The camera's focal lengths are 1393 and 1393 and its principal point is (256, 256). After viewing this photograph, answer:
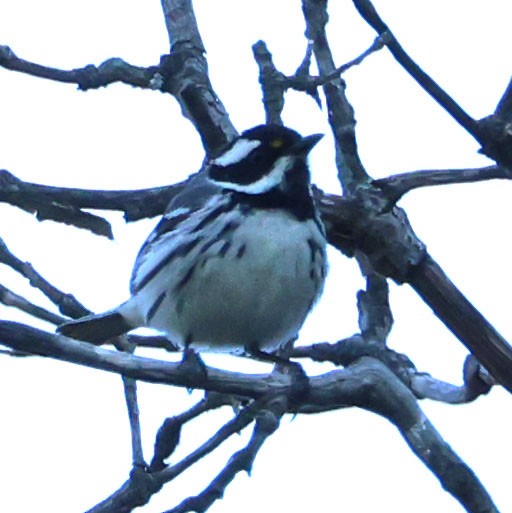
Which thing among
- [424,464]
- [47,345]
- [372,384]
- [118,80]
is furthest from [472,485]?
[118,80]

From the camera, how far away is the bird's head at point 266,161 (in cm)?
628

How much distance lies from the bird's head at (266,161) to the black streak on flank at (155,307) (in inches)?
23.2

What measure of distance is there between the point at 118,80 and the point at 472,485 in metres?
3.02

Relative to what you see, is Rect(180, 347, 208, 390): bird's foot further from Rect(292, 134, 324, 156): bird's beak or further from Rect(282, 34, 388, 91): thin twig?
Rect(292, 134, 324, 156): bird's beak

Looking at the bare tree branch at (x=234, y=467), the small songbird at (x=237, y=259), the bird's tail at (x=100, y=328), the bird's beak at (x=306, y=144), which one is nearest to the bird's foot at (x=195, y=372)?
the bare tree branch at (x=234, y=467)

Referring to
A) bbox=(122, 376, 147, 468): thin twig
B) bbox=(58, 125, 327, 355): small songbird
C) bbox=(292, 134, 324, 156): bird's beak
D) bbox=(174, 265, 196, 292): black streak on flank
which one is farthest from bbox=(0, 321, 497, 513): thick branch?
bbox=(292, 134, 324, 156): bird's beak

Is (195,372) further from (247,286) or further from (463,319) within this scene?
(247,286)

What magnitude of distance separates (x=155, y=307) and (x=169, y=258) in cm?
24

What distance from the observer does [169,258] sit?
6137mm

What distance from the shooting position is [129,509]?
443 cm

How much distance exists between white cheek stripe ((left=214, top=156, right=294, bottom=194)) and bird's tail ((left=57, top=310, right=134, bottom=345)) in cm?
80

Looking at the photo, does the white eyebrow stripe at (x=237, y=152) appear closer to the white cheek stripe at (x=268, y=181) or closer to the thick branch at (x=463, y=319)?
the white cheek stripe at (x=268, y=181)

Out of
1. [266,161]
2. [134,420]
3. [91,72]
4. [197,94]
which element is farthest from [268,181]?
[134,420]

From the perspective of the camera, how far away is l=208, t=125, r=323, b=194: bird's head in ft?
20.6
